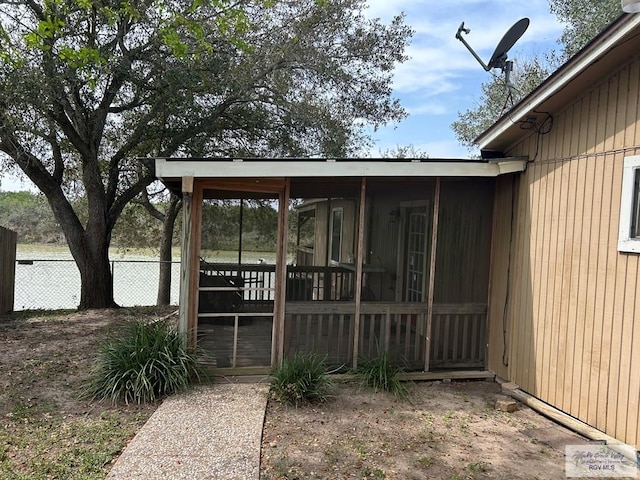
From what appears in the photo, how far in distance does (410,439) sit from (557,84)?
3507 millimetres

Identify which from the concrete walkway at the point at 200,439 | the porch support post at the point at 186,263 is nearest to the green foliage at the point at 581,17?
the porch support post at the point at 186,263

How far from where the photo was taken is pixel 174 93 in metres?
8.34

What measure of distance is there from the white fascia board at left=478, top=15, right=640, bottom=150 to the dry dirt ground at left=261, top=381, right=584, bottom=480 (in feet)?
9.95

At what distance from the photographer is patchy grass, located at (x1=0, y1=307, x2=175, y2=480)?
3387 mm

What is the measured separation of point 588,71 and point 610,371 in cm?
264

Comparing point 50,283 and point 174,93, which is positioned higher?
point 174,93

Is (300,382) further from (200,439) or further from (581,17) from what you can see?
(581,17)

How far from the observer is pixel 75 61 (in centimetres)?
646

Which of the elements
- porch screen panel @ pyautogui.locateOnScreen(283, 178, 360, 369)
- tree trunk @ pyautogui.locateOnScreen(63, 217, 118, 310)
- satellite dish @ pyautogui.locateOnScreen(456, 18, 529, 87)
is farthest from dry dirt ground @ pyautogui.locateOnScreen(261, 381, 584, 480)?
tree trunk @ pyautogui.locateOnScreen(63, 217, 118, 310)

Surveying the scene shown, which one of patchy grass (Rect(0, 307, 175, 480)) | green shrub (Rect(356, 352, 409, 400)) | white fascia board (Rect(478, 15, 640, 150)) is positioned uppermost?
white fascia board (Rect(478, 15, 640, 150))

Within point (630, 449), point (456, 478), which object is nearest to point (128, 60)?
point (456, 478)

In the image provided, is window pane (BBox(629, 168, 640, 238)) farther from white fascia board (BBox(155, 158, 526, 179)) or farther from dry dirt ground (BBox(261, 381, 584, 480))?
dry dirt ground (BBox(261, 381, 584, 480))

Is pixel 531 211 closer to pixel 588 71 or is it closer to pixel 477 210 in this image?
pixel 477 210

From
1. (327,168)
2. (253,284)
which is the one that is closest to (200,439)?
(253,284)
